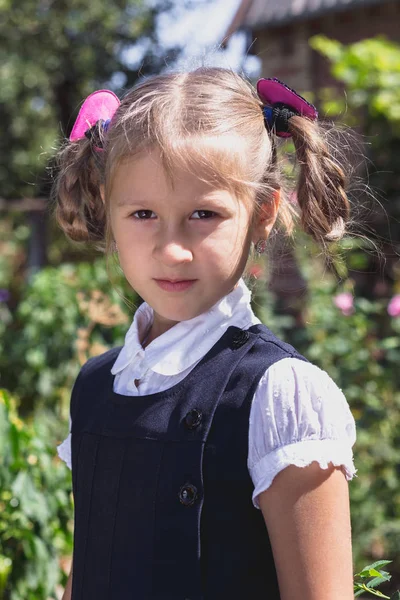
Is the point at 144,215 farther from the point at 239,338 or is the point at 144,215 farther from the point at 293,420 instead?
the point at 293,420

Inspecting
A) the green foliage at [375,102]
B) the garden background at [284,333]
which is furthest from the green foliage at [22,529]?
the green foliage at [375,102]

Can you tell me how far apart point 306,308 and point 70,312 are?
1119 mm

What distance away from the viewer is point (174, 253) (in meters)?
1.11

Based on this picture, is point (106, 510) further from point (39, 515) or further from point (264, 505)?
point (39, 515)

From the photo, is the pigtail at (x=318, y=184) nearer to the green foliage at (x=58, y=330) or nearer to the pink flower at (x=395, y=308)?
the pink flower at (x=395, y=308)

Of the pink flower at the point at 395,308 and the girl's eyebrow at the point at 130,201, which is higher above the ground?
the girl's eyebrow at the point at 130,201

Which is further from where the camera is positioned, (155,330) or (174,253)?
(155,330)

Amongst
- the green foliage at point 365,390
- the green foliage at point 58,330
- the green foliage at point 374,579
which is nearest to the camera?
the green foliage at point 374,579

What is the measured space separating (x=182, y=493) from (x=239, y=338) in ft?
0.77

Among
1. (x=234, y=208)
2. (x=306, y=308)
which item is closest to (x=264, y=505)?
(x=234, y=208)

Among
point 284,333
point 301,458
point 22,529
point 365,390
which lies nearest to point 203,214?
point 301,458

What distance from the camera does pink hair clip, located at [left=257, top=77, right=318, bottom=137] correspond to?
1251 mm

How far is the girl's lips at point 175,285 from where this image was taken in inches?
45.4

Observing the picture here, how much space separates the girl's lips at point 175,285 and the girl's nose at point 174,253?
0.04m
